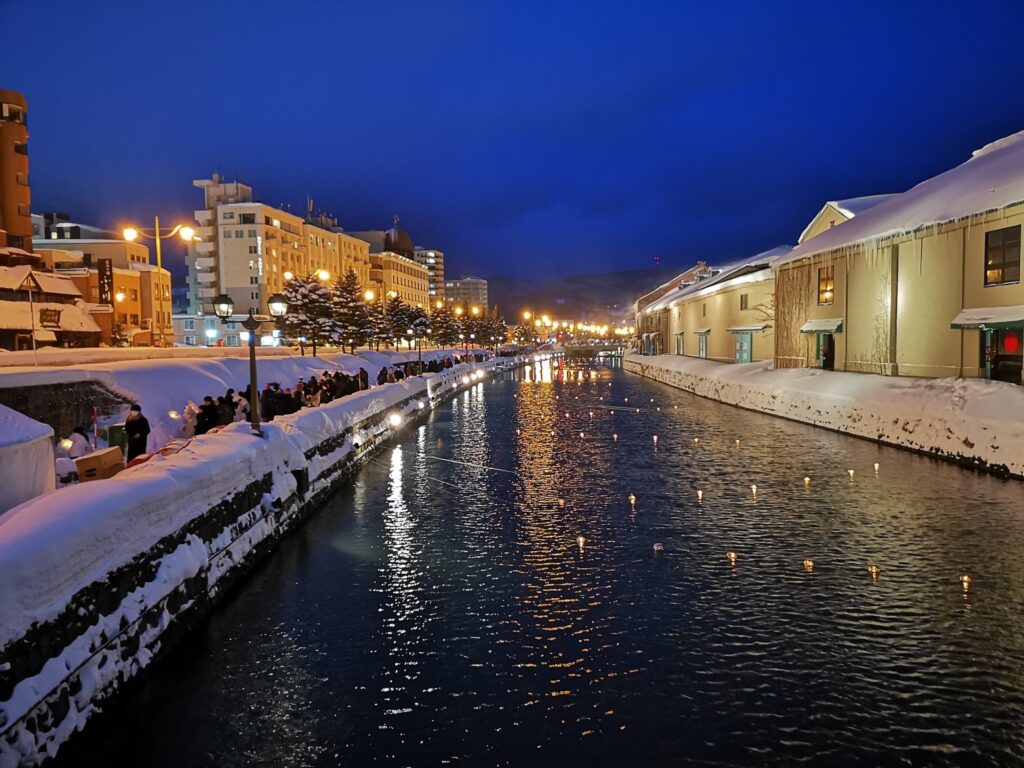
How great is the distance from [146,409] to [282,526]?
38.4ft

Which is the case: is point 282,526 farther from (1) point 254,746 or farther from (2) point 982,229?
(2) point 982,229

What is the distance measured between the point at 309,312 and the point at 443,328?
42.5m

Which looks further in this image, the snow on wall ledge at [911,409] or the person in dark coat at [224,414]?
the person in dark coat at [224,414]

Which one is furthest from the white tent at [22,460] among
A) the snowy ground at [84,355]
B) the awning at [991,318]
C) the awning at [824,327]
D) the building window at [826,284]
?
the building window at [826,284]

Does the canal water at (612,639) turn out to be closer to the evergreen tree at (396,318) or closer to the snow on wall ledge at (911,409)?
the snow on wall ledge at (911,409)

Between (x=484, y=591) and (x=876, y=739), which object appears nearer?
(x=876, y=739)

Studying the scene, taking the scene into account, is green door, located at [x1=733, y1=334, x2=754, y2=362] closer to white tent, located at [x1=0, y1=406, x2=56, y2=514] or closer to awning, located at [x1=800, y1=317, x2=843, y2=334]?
awning, located at [x1=800, y1=317, x2=843, y2=334]

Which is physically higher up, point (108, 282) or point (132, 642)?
point (108, 282)

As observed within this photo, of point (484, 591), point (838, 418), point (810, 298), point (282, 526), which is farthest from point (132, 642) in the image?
point (810, 298)

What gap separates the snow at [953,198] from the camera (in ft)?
68.6

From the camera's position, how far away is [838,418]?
23.4 meters

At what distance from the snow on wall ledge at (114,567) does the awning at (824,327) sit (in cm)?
2595

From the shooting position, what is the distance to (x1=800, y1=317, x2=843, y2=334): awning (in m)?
30.2

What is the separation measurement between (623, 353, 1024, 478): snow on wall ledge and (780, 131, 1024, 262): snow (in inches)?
208
